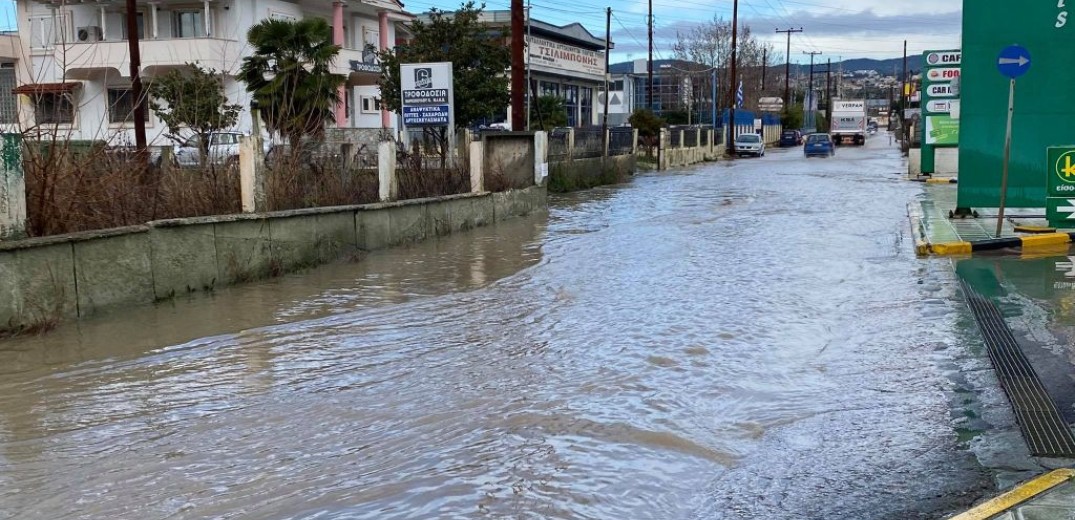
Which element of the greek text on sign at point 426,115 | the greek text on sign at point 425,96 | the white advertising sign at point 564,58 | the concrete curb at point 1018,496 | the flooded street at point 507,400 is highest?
the white advertising sign at point 564,58

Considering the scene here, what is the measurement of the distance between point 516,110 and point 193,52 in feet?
63.0

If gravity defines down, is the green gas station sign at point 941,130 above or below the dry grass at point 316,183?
above

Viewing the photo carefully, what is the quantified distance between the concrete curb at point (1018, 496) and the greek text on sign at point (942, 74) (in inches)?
987

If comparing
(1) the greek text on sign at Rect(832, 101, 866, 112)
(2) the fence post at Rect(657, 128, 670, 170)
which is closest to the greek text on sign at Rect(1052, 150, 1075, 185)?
(2) the fence post at Rect(657, 128, 670, 170)

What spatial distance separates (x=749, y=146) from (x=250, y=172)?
172 ft

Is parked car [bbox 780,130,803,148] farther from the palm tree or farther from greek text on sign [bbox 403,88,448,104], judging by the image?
greek text on sign [bbox 403,88,448,104]

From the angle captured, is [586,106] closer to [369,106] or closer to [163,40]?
[369,106]

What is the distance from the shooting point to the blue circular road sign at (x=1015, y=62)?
47.6 ft

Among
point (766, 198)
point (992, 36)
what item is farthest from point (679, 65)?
point (992, 36)

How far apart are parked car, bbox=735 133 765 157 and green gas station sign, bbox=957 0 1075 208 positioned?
45.0 metres

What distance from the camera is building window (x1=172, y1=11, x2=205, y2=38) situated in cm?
4025

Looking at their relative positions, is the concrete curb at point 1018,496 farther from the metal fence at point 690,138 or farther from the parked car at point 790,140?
the parked car at point 790,140

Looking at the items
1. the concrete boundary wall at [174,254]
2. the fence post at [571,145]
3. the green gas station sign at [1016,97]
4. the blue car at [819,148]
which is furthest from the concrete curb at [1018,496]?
the blue car at [819,148]

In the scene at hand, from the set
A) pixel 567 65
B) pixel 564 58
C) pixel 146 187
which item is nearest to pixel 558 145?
pixel 146 187
